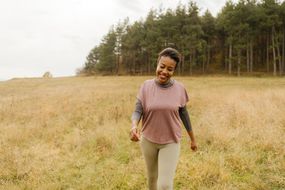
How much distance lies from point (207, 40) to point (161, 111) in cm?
4778

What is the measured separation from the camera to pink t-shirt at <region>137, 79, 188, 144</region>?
3632 mm

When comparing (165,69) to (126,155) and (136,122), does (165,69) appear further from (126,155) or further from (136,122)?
(126,155)

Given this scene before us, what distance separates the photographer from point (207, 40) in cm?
4934

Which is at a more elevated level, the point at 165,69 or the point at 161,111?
the point at 165,69

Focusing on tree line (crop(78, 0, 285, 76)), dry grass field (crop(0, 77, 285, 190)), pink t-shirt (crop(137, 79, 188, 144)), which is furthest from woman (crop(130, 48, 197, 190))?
tree line (crop(78, 0, 285, 76))

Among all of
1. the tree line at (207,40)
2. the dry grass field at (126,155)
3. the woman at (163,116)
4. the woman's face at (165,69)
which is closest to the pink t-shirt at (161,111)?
the woman at (163,116)

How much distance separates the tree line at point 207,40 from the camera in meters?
41.0

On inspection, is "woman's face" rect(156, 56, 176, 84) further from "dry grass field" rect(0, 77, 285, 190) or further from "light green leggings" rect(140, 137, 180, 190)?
"dry grass field" rect(0, 77, 285, 190)

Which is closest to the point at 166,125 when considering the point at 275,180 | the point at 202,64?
the point at 275,180

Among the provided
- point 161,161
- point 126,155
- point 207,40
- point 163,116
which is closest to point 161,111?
point 163,116

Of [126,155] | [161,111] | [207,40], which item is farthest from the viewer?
[207,40]

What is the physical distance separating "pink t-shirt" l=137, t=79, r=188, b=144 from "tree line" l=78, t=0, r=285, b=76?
125ft

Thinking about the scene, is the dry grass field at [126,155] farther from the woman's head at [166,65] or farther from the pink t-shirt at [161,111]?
the woman's head at [166,65]

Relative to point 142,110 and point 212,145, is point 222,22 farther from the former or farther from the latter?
point 142,110
